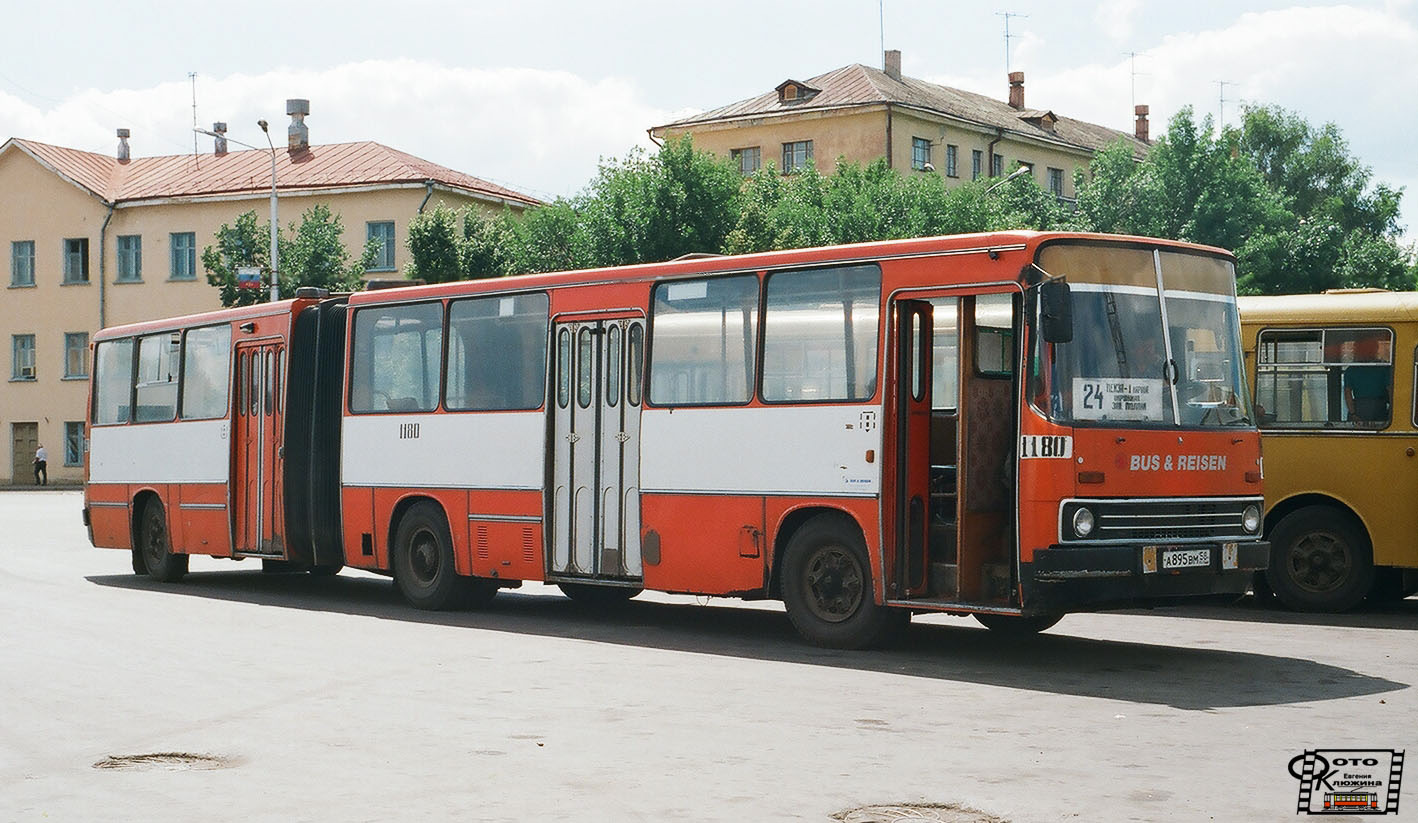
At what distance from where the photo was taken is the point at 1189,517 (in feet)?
40.0

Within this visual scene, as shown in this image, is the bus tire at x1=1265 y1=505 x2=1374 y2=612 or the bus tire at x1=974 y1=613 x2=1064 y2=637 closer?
the bus tire at x1=974 y1=613 x2=1064 y2=637

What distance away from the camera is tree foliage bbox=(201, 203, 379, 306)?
54.9 m

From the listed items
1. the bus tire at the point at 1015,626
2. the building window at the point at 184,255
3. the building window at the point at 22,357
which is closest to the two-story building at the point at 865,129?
Answer: the building window at the point at 184,255

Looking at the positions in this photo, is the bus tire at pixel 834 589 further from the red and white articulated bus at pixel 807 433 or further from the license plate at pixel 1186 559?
the license plate at pixel 1186 559

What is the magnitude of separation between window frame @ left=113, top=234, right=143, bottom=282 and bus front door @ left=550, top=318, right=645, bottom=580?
55.5 metres

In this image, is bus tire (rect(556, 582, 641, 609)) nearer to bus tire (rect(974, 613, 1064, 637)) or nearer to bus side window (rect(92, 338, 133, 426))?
bus tire (rect(974, 613, 1064, 637))

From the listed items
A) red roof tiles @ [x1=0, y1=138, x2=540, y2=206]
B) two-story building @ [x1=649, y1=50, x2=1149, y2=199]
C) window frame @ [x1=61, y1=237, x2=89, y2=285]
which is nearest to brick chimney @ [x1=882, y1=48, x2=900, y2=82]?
two-story building @ [x1=649, y1=50, x2=1149, y2=199]

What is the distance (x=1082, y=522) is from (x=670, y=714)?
10.7 feet

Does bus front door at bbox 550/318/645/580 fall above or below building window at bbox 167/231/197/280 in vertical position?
below

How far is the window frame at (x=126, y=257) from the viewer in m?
67.2

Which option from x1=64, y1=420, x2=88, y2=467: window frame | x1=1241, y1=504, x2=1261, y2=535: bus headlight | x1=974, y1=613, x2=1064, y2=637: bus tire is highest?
x1=64, y1=420, x2=88, y2=467: window frame

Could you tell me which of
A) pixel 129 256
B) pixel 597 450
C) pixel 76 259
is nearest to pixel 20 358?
pixel 76 259

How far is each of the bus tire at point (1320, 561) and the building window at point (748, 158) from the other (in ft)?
191

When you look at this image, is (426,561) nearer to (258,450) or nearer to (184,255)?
(258,450)
